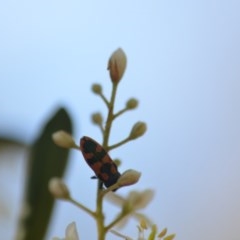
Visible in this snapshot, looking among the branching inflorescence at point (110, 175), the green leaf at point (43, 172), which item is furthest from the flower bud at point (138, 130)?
the green leaf at point (43, 172)

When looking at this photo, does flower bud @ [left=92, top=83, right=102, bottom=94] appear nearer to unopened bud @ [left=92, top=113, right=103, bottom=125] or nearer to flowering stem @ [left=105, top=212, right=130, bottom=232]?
unopened bud @ [left=92, top=113, right=103, bottom=125]

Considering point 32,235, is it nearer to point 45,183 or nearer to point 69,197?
point 45,183

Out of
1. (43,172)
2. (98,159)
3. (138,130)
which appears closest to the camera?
(98,159)

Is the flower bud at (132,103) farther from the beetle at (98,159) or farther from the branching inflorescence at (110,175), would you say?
the beetle at (98,159)

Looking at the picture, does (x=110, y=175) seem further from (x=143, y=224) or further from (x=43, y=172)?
(x=43, y=172)

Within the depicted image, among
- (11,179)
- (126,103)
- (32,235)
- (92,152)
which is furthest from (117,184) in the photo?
(11,179)

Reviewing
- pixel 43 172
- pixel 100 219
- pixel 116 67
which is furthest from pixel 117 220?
pixel 43 172
